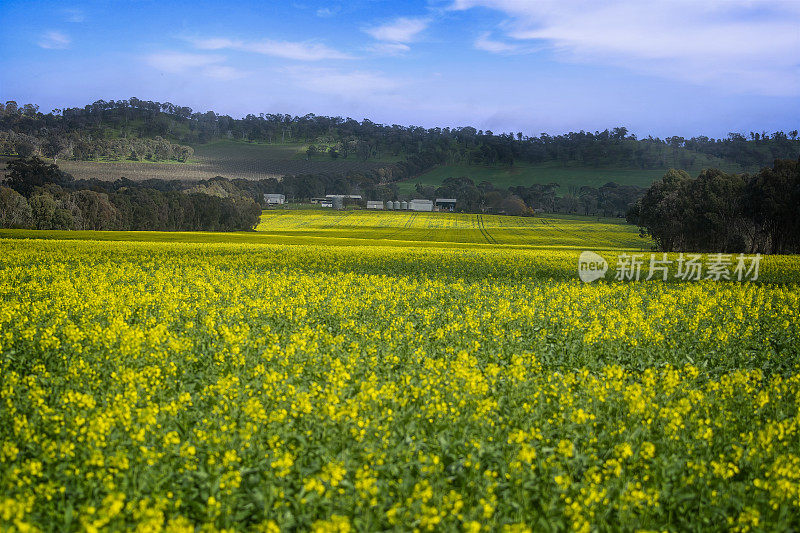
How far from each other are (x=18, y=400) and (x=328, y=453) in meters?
4.73

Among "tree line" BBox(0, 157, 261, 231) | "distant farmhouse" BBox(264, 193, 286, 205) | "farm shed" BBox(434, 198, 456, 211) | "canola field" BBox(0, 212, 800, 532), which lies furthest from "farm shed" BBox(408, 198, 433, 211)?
"canola field" BBox(0, 212, 800, 532)

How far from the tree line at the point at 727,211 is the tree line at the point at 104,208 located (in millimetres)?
61991

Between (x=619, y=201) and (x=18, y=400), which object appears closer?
(x=18, y=400)

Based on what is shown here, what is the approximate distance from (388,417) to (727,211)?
61491mm

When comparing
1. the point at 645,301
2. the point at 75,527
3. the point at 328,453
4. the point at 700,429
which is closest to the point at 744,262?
the point at 645,301

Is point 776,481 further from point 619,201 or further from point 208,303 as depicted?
point 619,201

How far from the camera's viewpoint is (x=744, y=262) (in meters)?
31.0

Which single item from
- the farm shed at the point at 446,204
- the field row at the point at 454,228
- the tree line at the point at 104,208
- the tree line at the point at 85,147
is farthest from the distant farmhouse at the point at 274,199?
→ the tree line at the point at 85,147

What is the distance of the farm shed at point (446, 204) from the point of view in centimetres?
14325

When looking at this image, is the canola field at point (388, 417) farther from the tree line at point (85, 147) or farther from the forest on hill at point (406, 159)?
the tree line at point (85, 147)

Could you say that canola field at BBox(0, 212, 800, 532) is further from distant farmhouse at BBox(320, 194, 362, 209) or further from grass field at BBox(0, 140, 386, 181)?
grass field at BBox(0, 140, 386, 181)

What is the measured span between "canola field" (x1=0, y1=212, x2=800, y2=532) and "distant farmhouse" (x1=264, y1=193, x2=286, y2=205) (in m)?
130

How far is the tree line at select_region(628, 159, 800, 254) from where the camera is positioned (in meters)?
52.4

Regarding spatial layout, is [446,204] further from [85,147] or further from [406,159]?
[85,147]
